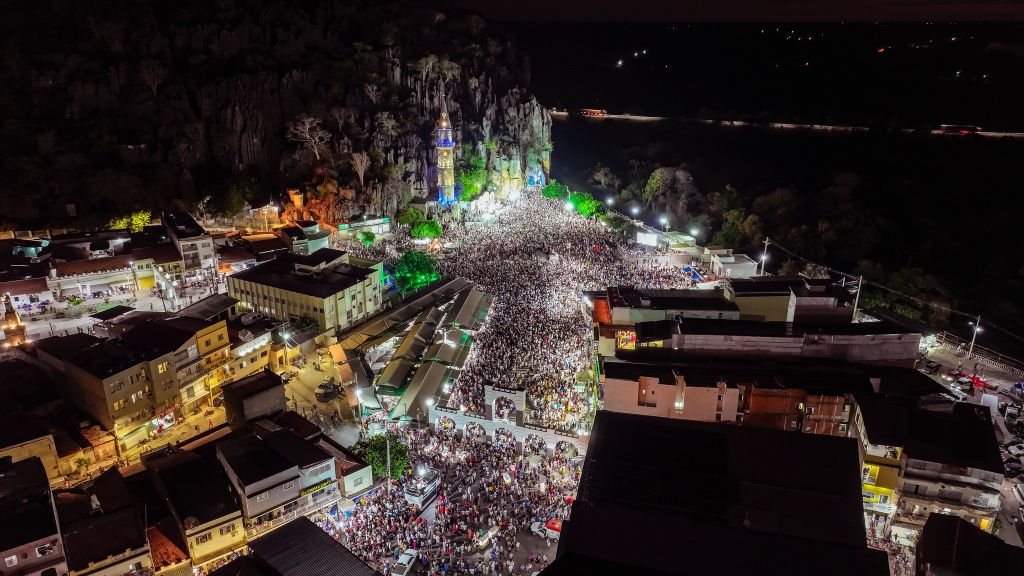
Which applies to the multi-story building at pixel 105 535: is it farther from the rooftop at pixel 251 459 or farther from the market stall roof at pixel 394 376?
the market stall roof at pixel 394 376

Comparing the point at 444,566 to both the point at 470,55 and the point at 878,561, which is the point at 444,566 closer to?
the point at 878,561

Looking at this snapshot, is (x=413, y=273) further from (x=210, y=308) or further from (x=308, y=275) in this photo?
(x=210, y=308)

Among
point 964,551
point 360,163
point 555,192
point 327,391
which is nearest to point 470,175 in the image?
point 555,192

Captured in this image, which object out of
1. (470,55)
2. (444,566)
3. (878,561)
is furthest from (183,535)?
(470,55)

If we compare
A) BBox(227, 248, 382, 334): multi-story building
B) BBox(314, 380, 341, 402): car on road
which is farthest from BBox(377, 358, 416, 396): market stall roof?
BBox(227, 248, 382, 334): multi-story building

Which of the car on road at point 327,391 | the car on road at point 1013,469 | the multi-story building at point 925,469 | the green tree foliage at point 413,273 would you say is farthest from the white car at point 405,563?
the green tree foliage at point 413,273

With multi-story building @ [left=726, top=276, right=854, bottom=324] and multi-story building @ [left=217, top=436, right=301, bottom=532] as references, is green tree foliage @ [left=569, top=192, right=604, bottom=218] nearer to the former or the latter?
multi-story building @ [left=726, top=276, right=854, bottom=324]
